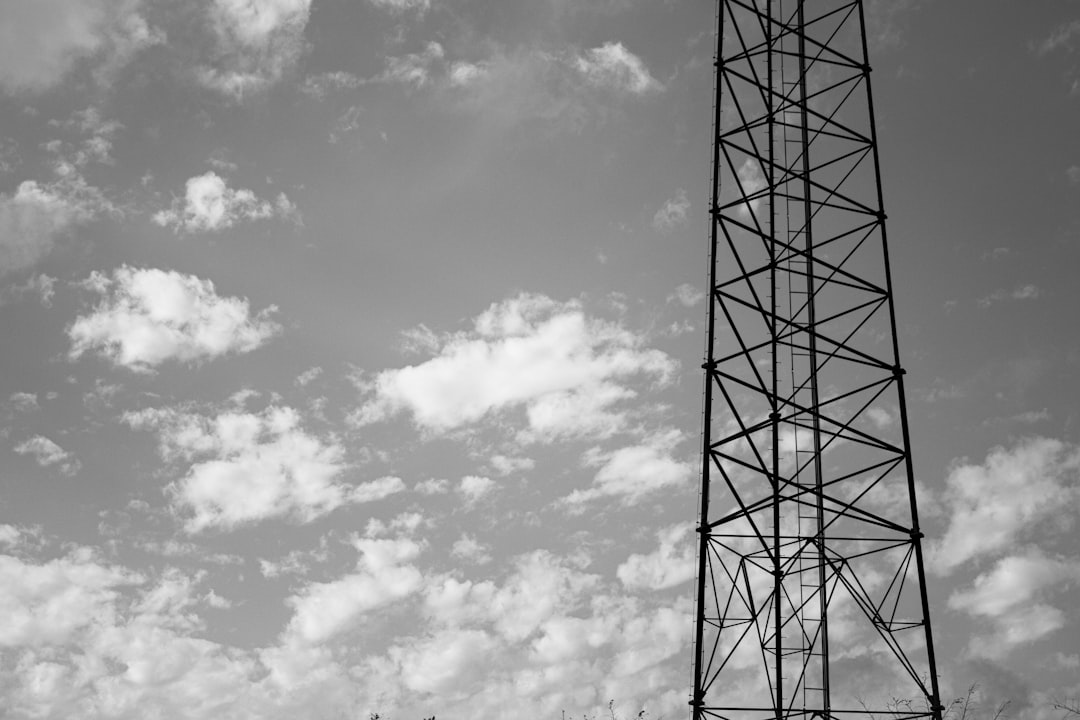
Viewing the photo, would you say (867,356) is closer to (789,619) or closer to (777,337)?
(777,337)

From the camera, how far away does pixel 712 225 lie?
1168 inches

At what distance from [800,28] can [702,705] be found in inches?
730

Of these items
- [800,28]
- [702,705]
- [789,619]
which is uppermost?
[800,28]

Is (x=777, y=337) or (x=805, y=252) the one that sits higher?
(x=805, y=252)

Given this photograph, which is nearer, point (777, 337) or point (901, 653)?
point (901, 653)

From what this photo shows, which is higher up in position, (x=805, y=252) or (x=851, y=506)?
(x=805, y=252)

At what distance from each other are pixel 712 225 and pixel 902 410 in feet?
20.5

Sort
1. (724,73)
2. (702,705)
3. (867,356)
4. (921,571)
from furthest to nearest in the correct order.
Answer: (724,73) → (867,356) → (921,571) → (702,705)

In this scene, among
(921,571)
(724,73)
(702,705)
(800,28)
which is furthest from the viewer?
(800,28)

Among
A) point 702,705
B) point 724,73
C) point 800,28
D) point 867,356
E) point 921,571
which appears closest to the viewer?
point 702,705

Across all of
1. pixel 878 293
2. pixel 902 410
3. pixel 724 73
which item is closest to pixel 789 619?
pixel 902 410

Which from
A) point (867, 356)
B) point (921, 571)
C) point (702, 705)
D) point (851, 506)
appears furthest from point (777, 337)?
point (702, 705)

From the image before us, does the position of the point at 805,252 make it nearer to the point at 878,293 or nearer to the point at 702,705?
the point at 878,293

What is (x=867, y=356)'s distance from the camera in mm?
29375
